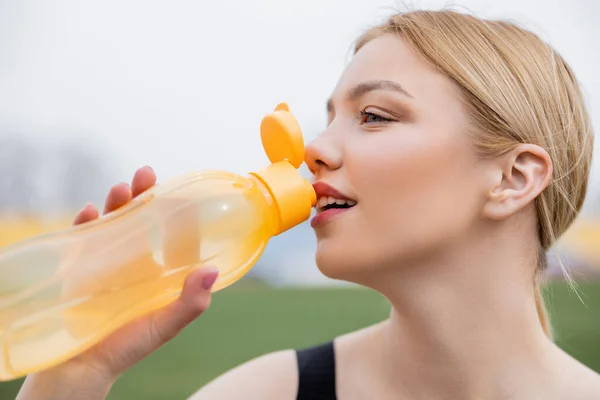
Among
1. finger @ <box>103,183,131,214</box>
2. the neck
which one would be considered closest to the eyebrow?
the neck

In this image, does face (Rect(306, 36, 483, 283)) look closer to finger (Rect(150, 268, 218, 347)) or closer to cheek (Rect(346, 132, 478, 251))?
cheek (Rect(346, 132, 478, 251))

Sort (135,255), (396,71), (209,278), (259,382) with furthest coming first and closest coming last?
(259,382) → (396,71) → (135,255) → (209,278)

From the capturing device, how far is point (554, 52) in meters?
1.23

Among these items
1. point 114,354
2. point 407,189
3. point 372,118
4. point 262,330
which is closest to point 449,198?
point 407,189

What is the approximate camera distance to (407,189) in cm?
101

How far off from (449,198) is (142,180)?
44 cm

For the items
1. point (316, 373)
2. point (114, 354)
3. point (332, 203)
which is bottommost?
point (316, 373)

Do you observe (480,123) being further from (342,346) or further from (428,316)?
(342,346)

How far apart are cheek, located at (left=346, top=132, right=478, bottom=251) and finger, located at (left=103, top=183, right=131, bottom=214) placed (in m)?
0.32

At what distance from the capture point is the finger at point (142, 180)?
0.99m

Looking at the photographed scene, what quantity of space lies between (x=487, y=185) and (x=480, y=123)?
9 cm

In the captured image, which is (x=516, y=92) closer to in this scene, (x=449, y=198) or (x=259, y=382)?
(x=449, y=198)

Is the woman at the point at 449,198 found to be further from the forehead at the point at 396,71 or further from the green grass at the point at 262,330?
the green grass at the point at 262,330

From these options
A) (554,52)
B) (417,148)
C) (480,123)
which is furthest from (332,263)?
(554,52)
